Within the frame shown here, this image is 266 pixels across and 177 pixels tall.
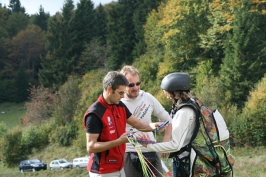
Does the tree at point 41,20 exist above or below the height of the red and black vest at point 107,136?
above

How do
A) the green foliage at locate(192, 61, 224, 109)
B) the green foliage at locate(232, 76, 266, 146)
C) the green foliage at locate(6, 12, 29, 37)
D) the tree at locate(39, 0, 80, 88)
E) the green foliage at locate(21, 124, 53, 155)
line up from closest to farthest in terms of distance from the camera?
the green foliage at locate(232, 76, 266, 146) → the green foliage at locate(192, 61, 224, 109) → the green foliage at locate(21, 124, 53, 155) → the tree at locate(39, 0, 80, 88) → the green foliage at locate(6, 12, 29, 37)

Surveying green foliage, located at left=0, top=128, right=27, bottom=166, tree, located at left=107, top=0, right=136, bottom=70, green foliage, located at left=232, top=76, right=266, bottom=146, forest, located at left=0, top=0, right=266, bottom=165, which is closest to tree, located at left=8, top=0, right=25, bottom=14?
forest, located at left=0, top=0, right=266, bottom=165

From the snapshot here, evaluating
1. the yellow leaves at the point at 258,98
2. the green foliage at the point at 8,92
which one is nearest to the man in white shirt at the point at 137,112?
the yellow leaves at the point at 258,98

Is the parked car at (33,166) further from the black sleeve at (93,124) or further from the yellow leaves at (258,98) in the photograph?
the black sleeve at (93,124)

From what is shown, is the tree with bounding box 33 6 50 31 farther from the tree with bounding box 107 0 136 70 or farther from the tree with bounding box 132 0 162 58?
the tree with bounding box 132 0 162 58

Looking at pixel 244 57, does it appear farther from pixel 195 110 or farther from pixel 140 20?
pixel 195 110

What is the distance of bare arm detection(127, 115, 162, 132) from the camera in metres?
4.77

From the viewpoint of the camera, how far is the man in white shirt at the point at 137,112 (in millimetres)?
5062

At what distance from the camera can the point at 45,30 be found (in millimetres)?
83688

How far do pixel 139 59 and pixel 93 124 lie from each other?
48845mm

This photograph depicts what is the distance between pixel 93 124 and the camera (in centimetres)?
409

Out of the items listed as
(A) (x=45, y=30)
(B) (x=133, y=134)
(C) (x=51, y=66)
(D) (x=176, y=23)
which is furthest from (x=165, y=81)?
(A) (x=45, y=30)

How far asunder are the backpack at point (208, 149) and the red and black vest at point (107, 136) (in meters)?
0.66

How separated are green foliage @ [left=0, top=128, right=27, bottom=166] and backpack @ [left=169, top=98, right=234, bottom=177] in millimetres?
34031
